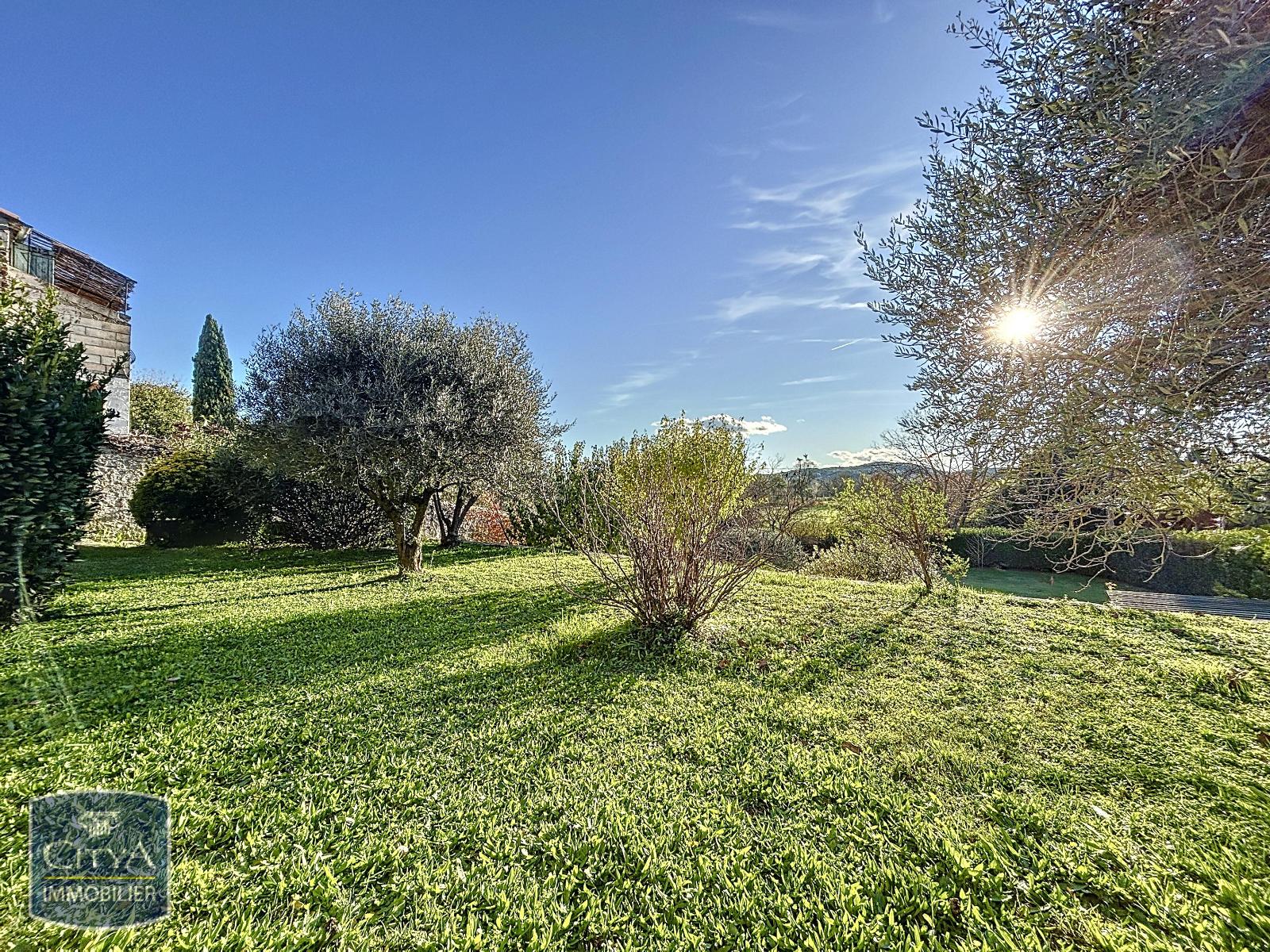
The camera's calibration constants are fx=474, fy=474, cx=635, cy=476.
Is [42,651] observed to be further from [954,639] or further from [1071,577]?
[1071,577]

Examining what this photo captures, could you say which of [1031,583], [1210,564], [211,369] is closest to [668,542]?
[1031,583]

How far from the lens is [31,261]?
23.1 ft

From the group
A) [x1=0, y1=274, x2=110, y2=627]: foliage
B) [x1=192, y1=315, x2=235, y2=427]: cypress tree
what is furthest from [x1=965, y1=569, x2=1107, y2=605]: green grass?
[x1=192, y1=315, x2=235, y2=427]: cypress tree

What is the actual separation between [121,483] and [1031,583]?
22.6 m

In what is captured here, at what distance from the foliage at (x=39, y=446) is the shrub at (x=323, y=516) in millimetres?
5505

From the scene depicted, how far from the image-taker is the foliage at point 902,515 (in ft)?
23.7

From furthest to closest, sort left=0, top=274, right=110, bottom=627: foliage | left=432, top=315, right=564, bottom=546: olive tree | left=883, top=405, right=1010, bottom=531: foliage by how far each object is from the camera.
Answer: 1. left=432, top=315, right=564, bottom=546: olive tree
2. left=0, top=274, right=110, bottom=627: foliage
3. left=883, top=405, right=1010, bottom=531: foliage

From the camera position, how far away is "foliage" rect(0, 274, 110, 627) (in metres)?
4.08

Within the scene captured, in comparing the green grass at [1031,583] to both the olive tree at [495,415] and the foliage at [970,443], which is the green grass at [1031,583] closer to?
the foliage at [970,443]

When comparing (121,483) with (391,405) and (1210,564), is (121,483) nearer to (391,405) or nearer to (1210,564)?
(391,405)

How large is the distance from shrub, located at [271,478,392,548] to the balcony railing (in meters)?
4.64

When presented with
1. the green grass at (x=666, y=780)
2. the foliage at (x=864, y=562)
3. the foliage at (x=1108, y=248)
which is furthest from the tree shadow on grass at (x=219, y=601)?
the foliage at (x=864, y=562)

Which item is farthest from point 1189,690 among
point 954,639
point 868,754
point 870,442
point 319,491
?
point 319,491

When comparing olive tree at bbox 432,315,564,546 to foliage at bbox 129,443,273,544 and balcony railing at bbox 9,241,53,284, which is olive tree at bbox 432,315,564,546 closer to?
balcony railing at bbox 9,241,53,284
